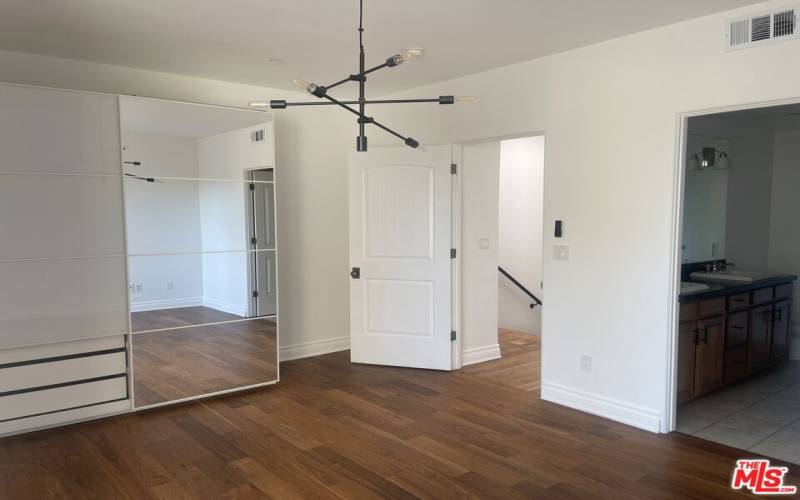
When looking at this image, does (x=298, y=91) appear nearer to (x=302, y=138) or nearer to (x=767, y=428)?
(x=302, y=138)

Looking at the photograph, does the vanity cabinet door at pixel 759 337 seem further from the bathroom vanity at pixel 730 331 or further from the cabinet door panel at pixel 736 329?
the cabinet door panel at pixel 736 329

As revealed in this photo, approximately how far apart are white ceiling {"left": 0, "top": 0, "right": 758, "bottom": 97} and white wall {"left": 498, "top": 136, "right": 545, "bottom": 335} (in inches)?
94.7

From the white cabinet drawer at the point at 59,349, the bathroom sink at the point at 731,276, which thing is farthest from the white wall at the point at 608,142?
the white cabinet drawer at the point at 59,349

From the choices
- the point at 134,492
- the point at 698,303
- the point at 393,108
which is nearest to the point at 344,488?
the point at 134,492

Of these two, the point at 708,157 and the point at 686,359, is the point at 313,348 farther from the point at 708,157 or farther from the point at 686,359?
the point at 708,157

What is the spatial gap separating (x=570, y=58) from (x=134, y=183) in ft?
11.1

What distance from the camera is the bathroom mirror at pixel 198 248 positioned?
407 cm

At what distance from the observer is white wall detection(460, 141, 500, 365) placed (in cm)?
522

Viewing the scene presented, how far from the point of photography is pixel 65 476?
121 inches

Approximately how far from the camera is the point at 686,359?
13.1 feet

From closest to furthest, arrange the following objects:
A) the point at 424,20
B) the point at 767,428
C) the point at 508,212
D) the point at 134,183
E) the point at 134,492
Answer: the point at 134,492
the point at 424,20
the point at 767,428
the point at 134,183
the point at 508,212

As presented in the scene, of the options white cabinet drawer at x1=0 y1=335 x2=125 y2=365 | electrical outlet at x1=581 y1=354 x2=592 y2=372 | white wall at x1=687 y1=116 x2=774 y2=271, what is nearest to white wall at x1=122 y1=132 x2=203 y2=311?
white cabinet drawer at x1=0 y1=335 x2=125 y2=365

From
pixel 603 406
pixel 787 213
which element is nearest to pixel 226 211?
pixel 603 406

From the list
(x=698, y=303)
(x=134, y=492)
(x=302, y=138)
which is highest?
(x=302, y=138)
